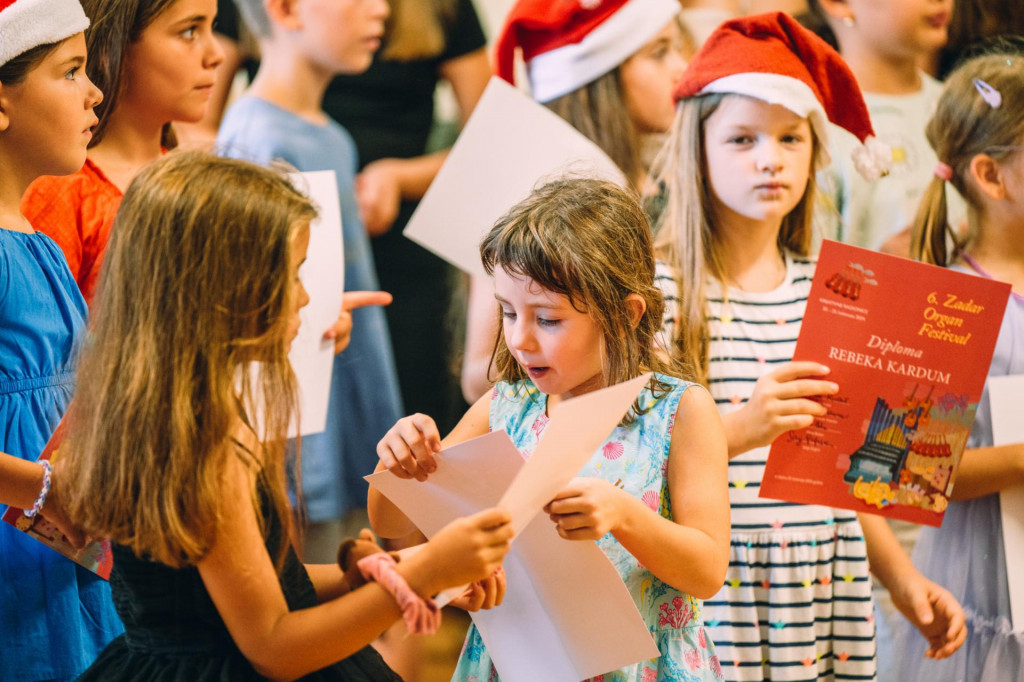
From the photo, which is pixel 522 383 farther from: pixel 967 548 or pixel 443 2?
pixel 443 2

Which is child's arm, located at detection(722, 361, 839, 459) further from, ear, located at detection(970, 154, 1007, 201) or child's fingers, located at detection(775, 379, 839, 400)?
ear, located at detection(970, 154, 1007, 201)

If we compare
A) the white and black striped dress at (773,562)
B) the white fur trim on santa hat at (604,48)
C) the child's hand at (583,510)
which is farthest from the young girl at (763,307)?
the child's hand at (583,510)

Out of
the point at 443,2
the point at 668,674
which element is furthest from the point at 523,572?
the point at 443,2

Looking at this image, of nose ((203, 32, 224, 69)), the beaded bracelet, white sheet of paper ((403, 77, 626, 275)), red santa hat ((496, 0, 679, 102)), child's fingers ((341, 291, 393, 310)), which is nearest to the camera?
the beaded bracelet

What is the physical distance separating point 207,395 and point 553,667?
50cm

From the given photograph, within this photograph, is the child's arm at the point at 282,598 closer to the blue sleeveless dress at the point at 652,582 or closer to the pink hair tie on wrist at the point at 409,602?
the pink hair tie on wrist at the point at 409,602

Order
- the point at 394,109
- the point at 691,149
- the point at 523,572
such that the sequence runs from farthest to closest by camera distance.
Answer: the point at 394,109 < the point at 691,149 < the point at 523,572

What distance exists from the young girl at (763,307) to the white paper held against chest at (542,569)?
481mm

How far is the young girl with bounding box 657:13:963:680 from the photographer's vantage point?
61.6 inches

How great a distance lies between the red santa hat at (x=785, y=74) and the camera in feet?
5.16

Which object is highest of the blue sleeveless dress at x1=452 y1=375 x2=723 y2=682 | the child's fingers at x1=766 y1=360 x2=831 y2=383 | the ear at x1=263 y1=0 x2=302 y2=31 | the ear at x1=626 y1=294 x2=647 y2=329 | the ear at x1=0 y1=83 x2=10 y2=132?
the ear at x1=263 y1=0 x2=302 y2=31

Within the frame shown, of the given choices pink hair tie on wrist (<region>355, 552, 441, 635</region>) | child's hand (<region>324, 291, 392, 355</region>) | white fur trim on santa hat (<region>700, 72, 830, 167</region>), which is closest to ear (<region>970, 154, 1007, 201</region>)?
white fur trim on santa hat (<region>700, 72, 830, 167</region>)

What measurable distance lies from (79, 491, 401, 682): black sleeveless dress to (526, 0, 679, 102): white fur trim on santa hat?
1340mm

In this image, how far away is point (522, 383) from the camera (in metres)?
1.32
